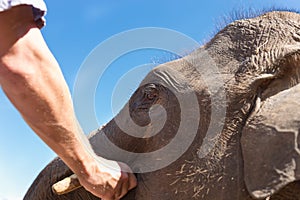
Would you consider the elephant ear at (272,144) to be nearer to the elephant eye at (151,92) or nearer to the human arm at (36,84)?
the elephant eye at (151,92)

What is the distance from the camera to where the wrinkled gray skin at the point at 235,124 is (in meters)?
2.37

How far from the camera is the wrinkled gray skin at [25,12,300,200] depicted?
7.79 feet

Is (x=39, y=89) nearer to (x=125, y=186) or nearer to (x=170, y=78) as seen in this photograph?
(x=125, y=186)

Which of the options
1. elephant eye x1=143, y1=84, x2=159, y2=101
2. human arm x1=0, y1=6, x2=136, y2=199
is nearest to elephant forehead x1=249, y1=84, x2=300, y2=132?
elephant eye x1=143, y1=84, x2=159, y2=101

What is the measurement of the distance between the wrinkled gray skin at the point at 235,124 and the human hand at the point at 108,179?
90 mm

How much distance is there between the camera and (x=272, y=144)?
236 centimetres

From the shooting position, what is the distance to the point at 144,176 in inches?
112

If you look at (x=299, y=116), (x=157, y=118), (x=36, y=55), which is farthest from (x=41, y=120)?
(x=299, y=116)

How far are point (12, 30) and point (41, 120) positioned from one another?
0.36m

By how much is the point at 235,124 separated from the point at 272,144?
327 mm

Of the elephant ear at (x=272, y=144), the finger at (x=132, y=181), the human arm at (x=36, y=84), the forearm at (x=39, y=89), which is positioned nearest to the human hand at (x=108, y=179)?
the finger at (x=132, y=181)

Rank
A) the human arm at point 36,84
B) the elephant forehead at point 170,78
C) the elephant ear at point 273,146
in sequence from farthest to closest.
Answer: the elephant forehead at point 170,78 < the elephant ear at point 273,146 < the human arm at point 36,84

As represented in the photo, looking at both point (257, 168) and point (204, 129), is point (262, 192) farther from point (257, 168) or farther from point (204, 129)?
point (204, 129)

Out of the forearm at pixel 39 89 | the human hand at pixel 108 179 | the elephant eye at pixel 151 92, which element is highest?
the forearm at pixel 39 89
